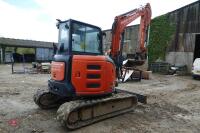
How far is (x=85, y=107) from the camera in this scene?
652cm

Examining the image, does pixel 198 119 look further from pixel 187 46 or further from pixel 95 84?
pixel 187 46

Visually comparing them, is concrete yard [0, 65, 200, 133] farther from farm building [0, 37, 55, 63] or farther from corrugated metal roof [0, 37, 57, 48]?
farm building [0, 37, 55, 63]

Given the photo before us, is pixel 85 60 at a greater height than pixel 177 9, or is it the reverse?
pixel 177 9

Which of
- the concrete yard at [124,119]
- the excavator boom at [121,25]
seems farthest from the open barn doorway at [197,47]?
the concrete yard at [124,119]

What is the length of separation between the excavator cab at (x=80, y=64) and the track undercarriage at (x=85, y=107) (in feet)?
0.95

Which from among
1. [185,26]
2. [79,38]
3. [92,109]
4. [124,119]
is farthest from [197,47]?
[92,109]

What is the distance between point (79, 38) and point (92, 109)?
192 centimetres

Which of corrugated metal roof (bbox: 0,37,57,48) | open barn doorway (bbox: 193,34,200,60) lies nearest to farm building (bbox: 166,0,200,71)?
open barn doorway (bbox: 193,34,200,60)

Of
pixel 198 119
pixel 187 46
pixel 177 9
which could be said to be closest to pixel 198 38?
pixel 187 46

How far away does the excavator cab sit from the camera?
657cm

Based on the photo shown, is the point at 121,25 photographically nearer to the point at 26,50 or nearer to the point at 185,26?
the point at 185,26

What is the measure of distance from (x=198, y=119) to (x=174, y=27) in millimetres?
18737

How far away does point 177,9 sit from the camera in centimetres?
2481

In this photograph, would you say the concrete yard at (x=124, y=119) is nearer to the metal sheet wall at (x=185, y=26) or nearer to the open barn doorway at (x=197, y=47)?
the open barn doorway at (x=197, y=47)
